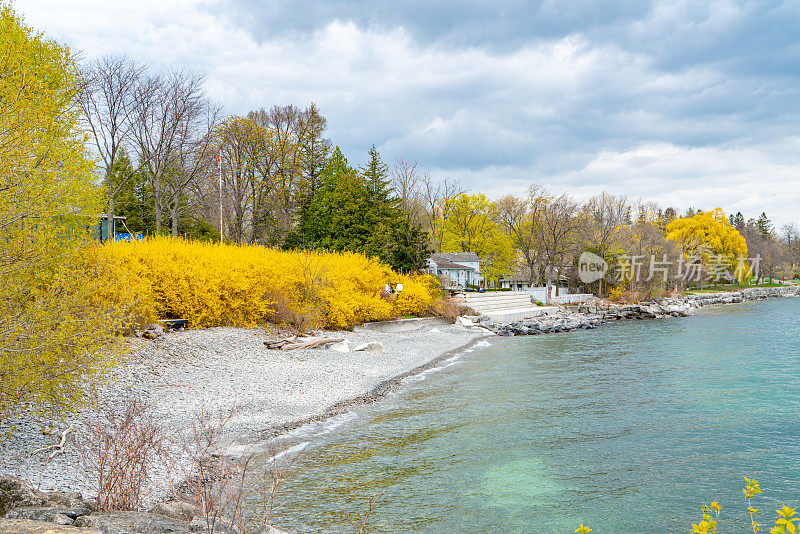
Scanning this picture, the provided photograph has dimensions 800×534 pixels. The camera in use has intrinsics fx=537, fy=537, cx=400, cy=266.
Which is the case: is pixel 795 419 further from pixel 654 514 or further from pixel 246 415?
pixel 246 415

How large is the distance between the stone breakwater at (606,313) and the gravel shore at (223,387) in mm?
13492

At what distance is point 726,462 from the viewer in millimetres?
9523

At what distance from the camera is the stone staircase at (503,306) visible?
130ft

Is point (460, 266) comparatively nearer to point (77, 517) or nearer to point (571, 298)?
point (571, 298)

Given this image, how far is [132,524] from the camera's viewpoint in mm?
4926

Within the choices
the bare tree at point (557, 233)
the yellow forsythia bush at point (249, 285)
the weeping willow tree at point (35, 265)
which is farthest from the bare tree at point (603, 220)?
the weeping willow tree at point (35, 265)

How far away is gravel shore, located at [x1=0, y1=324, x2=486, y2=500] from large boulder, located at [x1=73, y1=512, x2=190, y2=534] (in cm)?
264

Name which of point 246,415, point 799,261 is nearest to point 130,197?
point 246,415

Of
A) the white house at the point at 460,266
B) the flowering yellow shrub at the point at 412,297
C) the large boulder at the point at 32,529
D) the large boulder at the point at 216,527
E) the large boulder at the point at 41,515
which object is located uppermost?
the white house at the point at 460,266

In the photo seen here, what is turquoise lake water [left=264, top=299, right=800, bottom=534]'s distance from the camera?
7598 millimetres

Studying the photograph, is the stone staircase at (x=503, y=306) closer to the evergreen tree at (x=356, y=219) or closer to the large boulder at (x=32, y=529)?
the evergreen tree at (x=356, y=219)

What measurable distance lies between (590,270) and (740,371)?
125 feet

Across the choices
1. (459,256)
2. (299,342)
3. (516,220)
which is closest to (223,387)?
(299,342)

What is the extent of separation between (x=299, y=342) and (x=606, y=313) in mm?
32961
